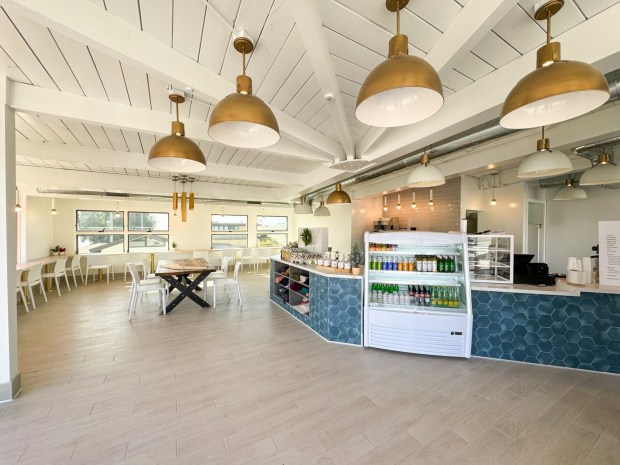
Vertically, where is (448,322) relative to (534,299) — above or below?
below

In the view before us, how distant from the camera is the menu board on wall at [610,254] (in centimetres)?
285

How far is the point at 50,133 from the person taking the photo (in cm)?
324

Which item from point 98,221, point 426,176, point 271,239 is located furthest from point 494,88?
point 98,221

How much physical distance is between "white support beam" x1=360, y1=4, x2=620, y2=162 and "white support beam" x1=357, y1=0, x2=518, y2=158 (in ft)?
2.10

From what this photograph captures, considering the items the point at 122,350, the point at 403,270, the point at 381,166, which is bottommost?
the point at 122,350

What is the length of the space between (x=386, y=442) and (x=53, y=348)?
417 cm

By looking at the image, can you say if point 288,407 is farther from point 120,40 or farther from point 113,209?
point 113,209

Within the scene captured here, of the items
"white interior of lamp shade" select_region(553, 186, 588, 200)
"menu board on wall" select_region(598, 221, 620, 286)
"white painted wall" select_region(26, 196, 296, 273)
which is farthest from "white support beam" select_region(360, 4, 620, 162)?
"white painted wall" select_region(26, 196, 296, 273)

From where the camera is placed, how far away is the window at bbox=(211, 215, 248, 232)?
10.2 meters

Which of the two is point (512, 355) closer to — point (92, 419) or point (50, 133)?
point (92, 419)

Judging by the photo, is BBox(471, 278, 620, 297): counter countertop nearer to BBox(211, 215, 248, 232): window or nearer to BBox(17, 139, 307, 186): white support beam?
BBox(17, 139, 307, 186): white support beam

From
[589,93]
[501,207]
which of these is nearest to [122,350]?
[589,93]

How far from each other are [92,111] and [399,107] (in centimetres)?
282

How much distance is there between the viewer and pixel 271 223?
11.4 metres
